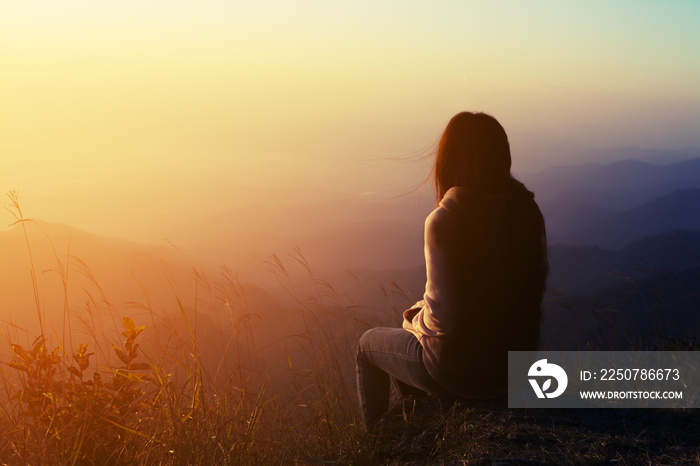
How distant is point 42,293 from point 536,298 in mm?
2529

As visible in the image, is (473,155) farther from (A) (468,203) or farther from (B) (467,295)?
(B) (467,295)

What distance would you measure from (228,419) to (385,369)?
801mm

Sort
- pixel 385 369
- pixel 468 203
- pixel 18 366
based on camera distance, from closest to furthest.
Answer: pixel 18 366
pixel 468 203
pixel 385 369

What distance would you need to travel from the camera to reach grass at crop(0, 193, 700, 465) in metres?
2.38

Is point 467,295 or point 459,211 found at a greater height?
point 459,211

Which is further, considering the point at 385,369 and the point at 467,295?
the point at 385,369

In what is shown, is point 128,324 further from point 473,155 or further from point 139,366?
point 473,155

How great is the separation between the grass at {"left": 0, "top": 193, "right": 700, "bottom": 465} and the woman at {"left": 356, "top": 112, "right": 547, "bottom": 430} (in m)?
0.26

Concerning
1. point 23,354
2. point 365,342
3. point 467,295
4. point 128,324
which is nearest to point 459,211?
point 467,295

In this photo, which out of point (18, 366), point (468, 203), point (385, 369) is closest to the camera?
point (18, 366)

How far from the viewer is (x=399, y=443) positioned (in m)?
2.61

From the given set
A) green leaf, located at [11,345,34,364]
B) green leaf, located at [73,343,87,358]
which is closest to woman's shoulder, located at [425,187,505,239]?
green leaf, located at [73,343,87,358]

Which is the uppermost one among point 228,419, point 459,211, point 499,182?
point 499,182

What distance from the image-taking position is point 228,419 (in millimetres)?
2574
